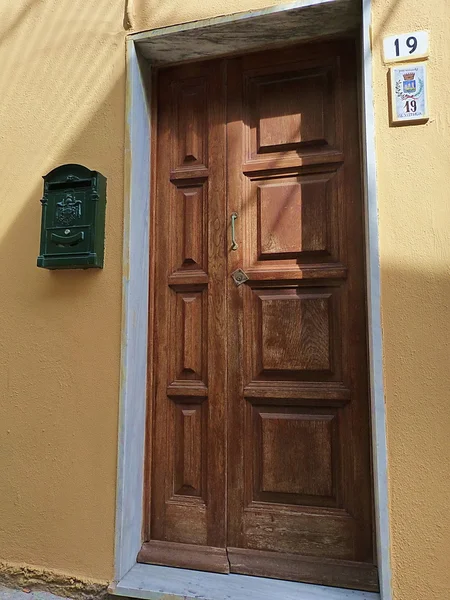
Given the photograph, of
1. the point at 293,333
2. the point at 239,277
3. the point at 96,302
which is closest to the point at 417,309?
the point at 293,333

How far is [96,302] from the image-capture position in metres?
2.31

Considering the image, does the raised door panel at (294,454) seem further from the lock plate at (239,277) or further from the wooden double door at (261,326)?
the lock plate at (239,277)

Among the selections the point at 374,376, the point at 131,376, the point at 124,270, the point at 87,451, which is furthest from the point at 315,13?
the point at 87,451

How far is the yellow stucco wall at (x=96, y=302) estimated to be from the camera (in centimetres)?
189

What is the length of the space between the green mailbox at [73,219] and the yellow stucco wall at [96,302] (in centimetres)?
7

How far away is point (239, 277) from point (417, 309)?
831 millimetres

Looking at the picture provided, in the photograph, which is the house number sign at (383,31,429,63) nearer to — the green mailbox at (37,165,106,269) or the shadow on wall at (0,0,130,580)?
the shadow on wall at (0,0,130,580)

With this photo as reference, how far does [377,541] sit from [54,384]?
62.8 inches

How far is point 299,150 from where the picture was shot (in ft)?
7.73

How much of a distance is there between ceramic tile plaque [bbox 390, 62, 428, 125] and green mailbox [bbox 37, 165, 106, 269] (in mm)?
1385

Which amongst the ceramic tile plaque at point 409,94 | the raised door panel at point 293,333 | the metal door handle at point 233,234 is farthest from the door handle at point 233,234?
the ceramic tile plaque at point 409,94

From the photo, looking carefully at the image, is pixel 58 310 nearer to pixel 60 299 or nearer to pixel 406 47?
pixel 60 299

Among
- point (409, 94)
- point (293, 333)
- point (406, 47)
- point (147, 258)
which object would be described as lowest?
point (293, 333)

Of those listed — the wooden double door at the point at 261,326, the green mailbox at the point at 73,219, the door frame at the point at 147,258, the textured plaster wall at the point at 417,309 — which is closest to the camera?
the textured plaster wall at the point at 417,309
